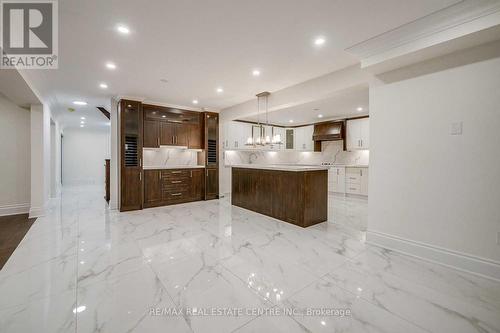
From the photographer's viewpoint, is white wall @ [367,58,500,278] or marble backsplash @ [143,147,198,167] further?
marble backsplash @ [143,147,198,167]

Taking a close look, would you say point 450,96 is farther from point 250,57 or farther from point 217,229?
point 217,229

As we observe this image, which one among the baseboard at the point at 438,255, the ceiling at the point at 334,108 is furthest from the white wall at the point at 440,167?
the ceiling at the point at 334,108

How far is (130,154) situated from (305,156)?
6.01m

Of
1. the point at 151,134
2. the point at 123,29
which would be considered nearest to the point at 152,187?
the point at 151,134

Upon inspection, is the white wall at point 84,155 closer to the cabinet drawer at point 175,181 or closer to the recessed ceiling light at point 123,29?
the cabinet drawer at point 175,181

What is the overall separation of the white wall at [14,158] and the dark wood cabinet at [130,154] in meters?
2.10

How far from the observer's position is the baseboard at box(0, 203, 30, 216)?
465 centimetres

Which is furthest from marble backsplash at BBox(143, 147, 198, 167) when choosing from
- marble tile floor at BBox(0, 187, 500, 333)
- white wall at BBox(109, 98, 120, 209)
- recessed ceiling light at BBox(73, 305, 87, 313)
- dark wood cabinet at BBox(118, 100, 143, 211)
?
recessed ceiling light at BBox(73, 305, 87, 313)

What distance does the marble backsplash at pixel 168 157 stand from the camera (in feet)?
19.3

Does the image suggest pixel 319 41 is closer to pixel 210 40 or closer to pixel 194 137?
pixel 210 40

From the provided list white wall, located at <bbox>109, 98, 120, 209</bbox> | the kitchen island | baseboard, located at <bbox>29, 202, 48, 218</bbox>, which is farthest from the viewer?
white wall, located at <bbox>109, 98, 120, 209</bbox>

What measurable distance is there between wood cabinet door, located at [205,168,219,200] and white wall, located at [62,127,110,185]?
682cm

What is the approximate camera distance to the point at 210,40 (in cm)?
264

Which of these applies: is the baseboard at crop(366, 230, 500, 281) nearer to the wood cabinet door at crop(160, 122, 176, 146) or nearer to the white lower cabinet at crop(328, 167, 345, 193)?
the white lower cabinet at crop(328, 167, 345, 193)
